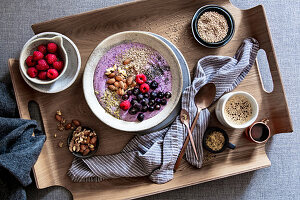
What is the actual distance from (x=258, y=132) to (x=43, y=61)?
1108 millimetres

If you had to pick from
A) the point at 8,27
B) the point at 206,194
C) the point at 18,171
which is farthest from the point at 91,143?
the point at 8,27

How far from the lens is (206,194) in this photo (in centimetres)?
158

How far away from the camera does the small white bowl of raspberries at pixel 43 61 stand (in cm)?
134

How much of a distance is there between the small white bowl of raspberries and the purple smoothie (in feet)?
0.62

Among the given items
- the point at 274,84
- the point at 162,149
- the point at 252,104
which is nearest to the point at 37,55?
the point at 162,149

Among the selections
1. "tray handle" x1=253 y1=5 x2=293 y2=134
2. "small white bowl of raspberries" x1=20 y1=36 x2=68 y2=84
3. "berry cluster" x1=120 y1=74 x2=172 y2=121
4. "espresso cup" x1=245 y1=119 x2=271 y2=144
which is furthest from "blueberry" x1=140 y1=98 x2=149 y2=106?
"tray handle" x1=253 y1=5 x2=293 y2=134

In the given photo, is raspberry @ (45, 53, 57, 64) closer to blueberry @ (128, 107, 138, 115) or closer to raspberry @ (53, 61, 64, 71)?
raspberry @ (53, 61, 64, 71)

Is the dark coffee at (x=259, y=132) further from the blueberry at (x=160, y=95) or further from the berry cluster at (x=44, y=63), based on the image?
the berry cluster at (x=44, y=63)

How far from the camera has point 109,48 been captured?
4.74 feet

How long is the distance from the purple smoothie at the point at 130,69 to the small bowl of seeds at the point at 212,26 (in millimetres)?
231

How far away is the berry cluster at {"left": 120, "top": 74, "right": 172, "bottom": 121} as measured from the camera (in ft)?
4.62

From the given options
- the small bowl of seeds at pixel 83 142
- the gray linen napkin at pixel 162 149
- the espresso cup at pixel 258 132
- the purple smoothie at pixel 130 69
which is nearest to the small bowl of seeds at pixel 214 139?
the gray linen napkin at pixel 162 149

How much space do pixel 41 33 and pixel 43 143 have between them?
0.53 m

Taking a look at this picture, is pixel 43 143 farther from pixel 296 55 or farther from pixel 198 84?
pixel 296 55
